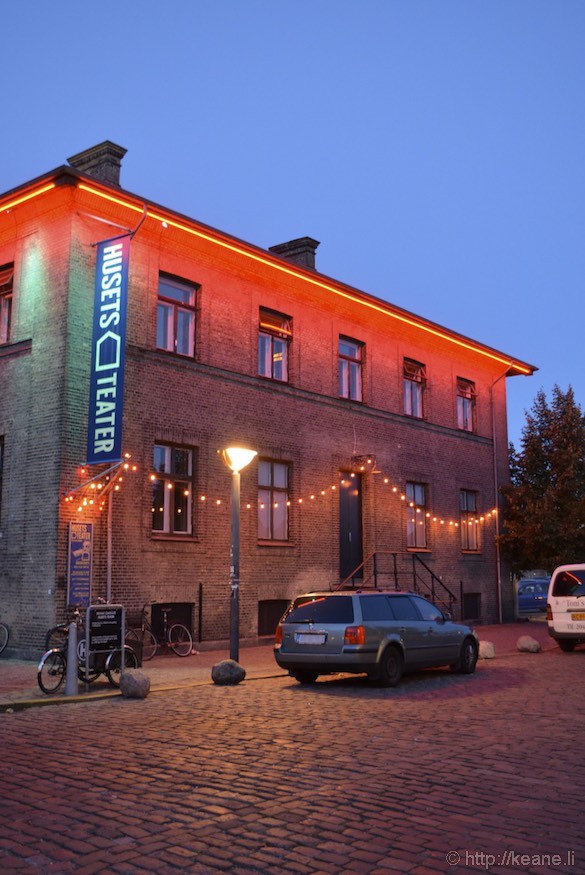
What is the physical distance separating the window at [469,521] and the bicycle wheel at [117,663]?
16453 millimetres

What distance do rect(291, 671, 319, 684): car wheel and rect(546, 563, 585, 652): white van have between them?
6819 mm

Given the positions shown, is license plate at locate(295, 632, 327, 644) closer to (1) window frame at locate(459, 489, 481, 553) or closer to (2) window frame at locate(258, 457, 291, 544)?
(2) window frame at locate(258, 457, 291, 544)

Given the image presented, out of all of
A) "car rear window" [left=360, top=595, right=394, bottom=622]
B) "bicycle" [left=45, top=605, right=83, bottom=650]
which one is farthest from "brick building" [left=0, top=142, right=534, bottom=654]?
"car rear window" [left=360, top=595, right=394, bottom=622]

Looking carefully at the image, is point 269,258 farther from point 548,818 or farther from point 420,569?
point 548,818

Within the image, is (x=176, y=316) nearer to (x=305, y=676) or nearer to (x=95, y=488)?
(x=95, y=488)

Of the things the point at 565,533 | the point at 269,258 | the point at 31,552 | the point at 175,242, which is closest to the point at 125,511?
the point at 31,552

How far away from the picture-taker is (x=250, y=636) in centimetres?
1958

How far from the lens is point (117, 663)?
1281 centimetres

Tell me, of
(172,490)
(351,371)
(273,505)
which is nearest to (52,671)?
(172,490)

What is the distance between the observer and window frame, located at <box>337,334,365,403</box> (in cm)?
2388

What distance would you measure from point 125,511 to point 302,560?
18.9ft

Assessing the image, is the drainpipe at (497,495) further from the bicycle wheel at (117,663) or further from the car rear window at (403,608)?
the bicycle wheel at (117,663)

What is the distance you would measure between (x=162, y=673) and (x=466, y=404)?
59.1ft

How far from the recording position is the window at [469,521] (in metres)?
28.0
